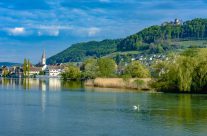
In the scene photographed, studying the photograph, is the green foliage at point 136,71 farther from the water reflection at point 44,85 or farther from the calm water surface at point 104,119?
the calm water surface at point 104,119

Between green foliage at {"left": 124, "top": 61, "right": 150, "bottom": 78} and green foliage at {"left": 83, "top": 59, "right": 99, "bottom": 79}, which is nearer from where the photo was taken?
green foliage at {"left": 124, "top": 61, "right": 150, "bottom": 78}

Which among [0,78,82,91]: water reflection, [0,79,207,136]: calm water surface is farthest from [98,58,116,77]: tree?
[0,79,207,136]: calm water surface

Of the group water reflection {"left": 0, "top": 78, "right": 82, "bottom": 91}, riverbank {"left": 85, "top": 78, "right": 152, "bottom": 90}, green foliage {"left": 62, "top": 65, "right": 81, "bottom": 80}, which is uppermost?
green foliage {"left": 62, "top": 65, "right": 81, "bottom": 80}

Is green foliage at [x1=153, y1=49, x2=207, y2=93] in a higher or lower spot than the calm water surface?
higher

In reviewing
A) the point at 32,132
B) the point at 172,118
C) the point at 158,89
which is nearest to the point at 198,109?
the point at 172,118

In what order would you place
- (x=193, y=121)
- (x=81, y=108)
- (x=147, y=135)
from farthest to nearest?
(x=81, y=108) < (x=193, y=121) < (x=147, y=135)

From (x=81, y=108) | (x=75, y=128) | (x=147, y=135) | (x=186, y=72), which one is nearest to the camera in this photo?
(x=147, y=135)

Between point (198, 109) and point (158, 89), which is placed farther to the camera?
point (158, 89)

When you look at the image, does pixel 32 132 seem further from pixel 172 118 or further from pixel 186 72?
pixel 186 72

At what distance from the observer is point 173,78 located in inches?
2864

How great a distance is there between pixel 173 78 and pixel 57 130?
138ft

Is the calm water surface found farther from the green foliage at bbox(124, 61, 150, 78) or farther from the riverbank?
the green foliage at bbox(124, 61, 150, 78)

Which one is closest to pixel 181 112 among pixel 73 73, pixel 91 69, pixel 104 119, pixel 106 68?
pixel 104 119

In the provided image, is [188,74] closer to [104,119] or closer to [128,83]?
[128,83]
